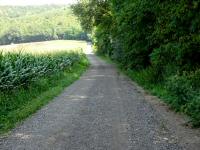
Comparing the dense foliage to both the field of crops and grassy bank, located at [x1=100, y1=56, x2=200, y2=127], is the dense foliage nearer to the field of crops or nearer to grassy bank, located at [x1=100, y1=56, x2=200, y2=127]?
grassy bank, located at [x1=100, y1=56, x2=200, y2=127]

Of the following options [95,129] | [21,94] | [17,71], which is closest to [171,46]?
[21,94]

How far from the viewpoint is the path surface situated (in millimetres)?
9578

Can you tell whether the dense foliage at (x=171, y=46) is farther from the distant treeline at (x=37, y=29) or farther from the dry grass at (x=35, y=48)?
the distant treeline at (x=37, y=29)

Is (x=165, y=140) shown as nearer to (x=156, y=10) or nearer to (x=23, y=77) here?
(x=23, y=77)

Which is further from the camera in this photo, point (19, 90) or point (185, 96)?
point (19, 90)

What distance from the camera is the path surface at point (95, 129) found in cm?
958

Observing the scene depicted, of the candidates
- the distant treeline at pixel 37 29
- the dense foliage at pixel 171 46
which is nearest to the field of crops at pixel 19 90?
the dense foliage at pixel 171 46

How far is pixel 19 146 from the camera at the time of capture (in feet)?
Result: 31.2

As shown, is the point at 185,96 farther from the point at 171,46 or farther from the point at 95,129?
the point at 95,129

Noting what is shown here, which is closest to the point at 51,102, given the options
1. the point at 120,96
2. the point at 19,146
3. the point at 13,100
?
the point at 13,100

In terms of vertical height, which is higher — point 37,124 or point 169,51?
point 169,51

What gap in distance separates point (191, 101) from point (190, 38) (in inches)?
167

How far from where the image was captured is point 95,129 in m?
11.4

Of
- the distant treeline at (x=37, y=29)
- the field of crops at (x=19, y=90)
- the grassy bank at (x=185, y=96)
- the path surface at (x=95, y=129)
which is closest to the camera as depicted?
the path surface at (x=95, y=129)
